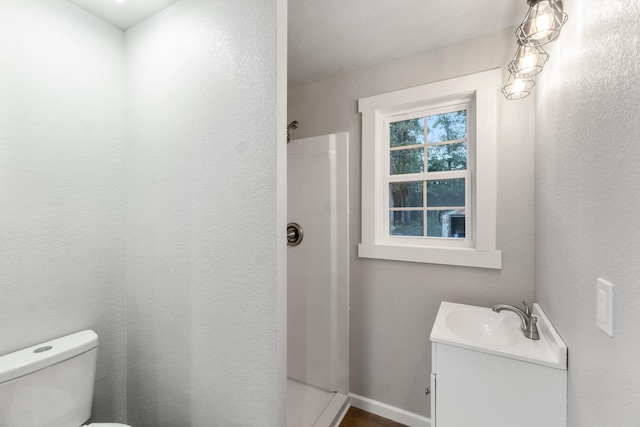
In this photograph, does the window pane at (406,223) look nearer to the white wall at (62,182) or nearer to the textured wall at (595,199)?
the textured wall at (595,199)

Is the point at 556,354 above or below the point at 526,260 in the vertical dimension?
below

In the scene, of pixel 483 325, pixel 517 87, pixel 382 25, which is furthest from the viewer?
pixel 382 25

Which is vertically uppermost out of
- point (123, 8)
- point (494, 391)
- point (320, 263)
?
point (123, 8)

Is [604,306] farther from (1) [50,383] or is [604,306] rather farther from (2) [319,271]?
(1) [50,383]

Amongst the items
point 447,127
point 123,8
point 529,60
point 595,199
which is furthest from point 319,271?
point 123,8

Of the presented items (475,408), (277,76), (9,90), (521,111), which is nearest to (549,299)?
(475,408)

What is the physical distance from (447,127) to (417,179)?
41 cm

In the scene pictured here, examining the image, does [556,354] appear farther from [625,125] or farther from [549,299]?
[625,125]

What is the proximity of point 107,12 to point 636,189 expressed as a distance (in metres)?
2.23

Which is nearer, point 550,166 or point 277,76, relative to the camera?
point 277,76

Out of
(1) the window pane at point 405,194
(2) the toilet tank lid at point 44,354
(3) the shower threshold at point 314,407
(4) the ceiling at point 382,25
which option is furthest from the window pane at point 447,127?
(2) the toilet tank lid at point 44,354

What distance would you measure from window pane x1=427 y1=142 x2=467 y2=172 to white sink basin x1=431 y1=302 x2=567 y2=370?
2.98 ft

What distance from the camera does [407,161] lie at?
6.55 ft

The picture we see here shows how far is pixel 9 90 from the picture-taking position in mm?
1133
